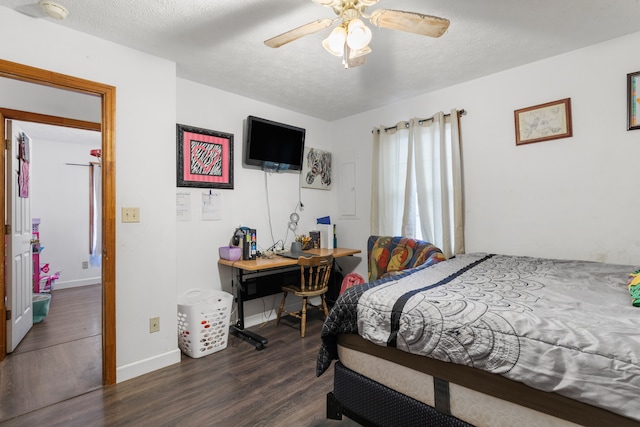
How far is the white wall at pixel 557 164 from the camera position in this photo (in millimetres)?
2201

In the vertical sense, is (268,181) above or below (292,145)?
below

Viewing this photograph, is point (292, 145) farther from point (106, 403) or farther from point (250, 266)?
point (106, 403)

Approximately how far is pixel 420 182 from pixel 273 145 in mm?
1584

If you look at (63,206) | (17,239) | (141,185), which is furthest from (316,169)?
(63,206)

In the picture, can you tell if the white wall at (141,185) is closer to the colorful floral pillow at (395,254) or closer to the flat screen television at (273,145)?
the flat screen television at (273,145)

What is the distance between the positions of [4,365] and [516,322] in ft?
11.3

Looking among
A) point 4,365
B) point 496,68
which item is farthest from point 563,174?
point 4,365

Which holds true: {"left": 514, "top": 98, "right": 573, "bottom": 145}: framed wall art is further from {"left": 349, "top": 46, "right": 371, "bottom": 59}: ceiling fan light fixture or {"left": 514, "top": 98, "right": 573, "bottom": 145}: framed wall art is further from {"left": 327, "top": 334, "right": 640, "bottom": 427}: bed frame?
{"left": 327, "top": 334, "right": 640, "bottom": 427}: bed frame

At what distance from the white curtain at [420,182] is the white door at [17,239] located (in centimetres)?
327

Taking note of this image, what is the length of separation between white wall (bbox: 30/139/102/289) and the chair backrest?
433 cm

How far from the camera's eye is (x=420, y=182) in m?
3.17

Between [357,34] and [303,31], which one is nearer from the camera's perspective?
[357,34]

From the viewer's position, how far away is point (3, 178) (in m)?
2.40

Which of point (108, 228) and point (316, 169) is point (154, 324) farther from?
point (316, 169)
